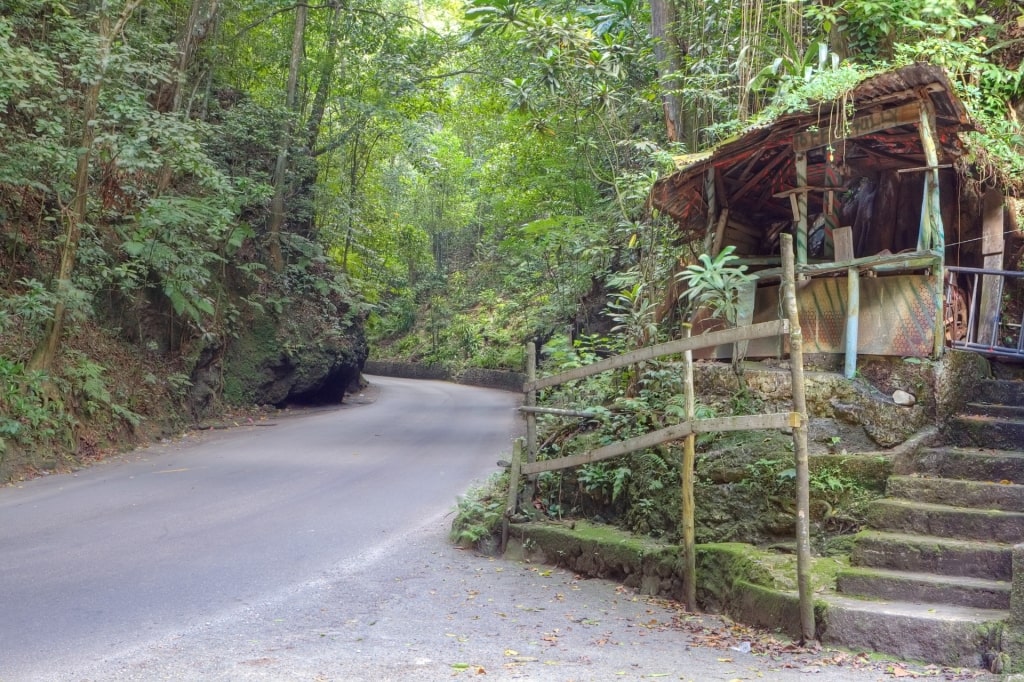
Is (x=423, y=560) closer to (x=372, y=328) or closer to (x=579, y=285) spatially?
(x=579, y=285)

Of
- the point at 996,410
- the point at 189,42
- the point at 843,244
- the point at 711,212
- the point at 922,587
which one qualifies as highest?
the point at 189,42

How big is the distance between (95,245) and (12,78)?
3.96 m

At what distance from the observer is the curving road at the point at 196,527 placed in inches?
226

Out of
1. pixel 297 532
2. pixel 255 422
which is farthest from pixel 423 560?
pixel 255 422

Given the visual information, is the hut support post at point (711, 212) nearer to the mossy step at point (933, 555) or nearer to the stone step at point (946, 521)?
the stone step at point (946, 521)

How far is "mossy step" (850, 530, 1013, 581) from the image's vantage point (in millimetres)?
5418

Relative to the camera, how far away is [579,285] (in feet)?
58.3

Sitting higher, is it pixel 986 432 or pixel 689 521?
pixel 986 432

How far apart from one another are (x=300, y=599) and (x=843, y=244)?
5658mm

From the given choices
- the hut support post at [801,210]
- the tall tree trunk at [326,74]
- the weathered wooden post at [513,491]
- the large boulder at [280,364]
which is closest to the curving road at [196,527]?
Answer: the weathered wooden post at [513,491]

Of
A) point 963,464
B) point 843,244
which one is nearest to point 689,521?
point 963,464

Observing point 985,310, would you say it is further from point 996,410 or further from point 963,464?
point 963,464

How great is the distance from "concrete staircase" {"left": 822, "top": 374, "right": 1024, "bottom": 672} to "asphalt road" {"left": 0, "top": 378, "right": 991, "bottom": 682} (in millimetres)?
402

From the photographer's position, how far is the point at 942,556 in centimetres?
559
